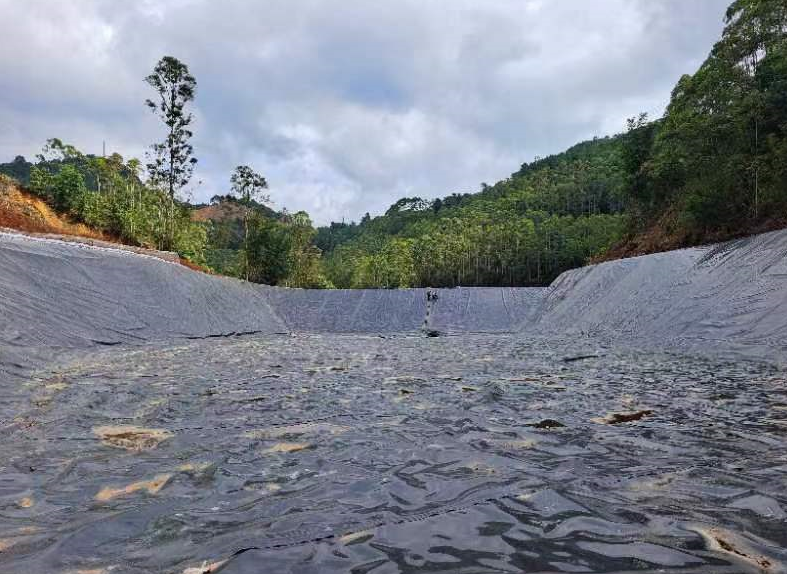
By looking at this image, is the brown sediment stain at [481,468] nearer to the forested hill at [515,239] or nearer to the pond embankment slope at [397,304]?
the pond embankment slope at [397,304]

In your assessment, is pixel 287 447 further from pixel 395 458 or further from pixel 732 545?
pixel 732 545

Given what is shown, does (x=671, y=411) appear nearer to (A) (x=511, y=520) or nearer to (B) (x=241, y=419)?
(A) (x=511, y=520)

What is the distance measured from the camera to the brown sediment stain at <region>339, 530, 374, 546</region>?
8.38 feet

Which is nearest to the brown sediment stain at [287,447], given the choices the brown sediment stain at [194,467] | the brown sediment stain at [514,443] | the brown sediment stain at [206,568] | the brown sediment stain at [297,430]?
the brown sediment stain at [297,430]

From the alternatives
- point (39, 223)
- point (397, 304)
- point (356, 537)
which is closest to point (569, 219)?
point (397, 304)

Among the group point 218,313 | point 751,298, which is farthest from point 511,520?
point 218,313

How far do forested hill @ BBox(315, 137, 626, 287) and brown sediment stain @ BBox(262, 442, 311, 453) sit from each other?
30.3m

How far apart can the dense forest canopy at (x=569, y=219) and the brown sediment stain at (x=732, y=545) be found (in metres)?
18.1

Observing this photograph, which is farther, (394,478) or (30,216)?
(30,216)

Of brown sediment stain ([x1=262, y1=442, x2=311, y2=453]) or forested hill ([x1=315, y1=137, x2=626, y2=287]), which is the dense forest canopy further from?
brown sediment stain ([x1=262, y1=442, x2=311, y2=453])

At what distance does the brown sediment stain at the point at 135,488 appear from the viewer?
3263mm

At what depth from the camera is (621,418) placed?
5363 millimetres

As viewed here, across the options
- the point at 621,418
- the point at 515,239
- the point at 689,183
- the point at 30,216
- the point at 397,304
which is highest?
the point at 515,239

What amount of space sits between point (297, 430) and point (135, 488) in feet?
5.55
